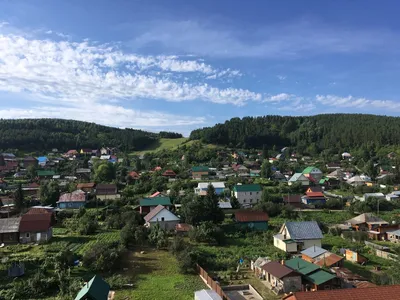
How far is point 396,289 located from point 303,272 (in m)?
5.90

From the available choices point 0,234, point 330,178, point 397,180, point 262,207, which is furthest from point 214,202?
point 397,180

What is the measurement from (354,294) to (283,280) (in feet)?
17.4

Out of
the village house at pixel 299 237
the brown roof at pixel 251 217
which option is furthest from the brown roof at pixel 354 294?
the brown roof at pixel 251 217

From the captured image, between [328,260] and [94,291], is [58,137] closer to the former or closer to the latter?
[328,260]

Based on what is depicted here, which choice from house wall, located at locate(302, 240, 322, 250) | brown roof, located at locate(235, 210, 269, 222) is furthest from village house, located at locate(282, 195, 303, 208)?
Answer: house wall, located at locate(302, 240, 322, 250)

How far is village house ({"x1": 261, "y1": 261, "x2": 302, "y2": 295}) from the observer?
17.9m

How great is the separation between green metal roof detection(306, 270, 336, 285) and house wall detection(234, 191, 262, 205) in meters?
27.6

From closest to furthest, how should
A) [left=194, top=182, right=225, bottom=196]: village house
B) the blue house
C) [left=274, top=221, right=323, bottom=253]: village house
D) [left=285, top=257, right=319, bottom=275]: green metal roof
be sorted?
[left=285, top=257, right=319, bottom=275]: green metal roof → [left=274, top=221, right=323, bottom=253]: village house → the blue house → [left=194, top=182, right=225, bottom=196]: village house

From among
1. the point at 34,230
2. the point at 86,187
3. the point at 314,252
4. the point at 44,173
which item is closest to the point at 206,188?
the point at 86,187

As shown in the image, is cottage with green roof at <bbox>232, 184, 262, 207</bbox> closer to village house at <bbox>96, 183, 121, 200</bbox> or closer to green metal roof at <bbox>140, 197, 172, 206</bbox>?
green metal roof at <bbox>140, 197, 172, 206</bbox>

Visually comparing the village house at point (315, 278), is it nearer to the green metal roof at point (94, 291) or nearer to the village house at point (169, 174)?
the green metal roof at point (94, 291)

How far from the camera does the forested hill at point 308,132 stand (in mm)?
98387

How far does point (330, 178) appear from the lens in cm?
6450

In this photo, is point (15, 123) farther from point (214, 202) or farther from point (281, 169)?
point (214, 202)
